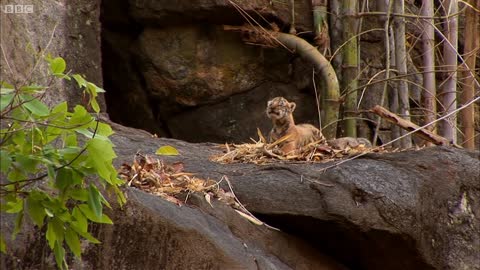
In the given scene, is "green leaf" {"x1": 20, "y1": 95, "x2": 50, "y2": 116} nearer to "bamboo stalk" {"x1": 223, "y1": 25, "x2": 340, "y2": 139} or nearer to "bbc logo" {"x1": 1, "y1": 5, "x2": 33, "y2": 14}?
"bbc logo" {"x1": 1, "y1": 5, "x2": 33, "y2": 14}

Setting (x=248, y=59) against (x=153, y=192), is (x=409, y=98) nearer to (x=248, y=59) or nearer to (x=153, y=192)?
(x=248, y=59)

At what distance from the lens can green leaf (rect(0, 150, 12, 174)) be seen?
4960mm

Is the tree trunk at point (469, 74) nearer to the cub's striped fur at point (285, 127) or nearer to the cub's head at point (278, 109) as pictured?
the cub's striped fur at point (285, 127)

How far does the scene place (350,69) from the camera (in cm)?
1303

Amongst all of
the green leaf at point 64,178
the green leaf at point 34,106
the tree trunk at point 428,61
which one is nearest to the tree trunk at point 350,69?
the tree trunk at point 428,61

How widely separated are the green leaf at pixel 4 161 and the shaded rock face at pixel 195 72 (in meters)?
7.85

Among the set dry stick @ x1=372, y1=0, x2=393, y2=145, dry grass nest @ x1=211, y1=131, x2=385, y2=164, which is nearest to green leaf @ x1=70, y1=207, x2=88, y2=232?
dry grass nest @ x1=211, y1=131, x2=385, y2=164

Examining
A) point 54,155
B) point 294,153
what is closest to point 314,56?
point 294,153

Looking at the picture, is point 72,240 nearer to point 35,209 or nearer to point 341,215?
point 35,209

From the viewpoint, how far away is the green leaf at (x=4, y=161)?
195 inches

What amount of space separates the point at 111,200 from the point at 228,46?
604 cm

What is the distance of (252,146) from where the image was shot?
32.1 feet

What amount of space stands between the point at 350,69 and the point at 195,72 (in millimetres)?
1775

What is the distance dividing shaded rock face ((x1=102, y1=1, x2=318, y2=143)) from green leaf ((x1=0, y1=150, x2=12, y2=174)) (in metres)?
7.85
